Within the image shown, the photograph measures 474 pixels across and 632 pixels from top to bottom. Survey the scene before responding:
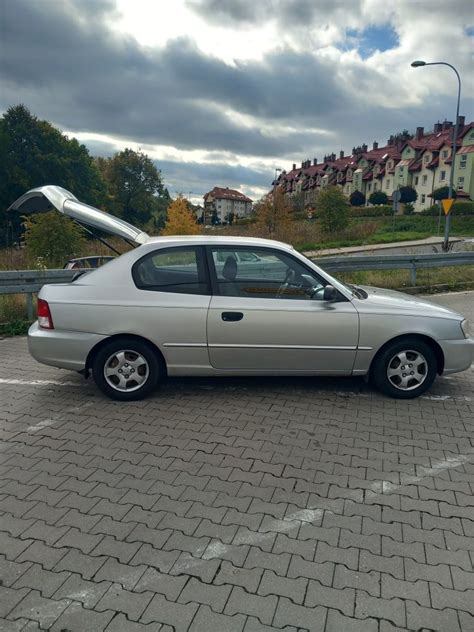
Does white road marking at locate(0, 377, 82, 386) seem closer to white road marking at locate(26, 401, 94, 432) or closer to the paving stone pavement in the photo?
the paving stone pavement

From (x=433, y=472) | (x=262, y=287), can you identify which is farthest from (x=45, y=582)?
(x=262, y=287)

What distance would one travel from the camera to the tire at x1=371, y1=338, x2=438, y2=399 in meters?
4.43

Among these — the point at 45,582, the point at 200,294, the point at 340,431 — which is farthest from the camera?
the point at 200,294

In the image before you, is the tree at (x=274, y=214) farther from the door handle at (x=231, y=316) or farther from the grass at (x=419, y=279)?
the door handle at (x=231, y=316)

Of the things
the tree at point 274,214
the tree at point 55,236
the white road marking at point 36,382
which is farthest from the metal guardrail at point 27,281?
the tree at point 274,214

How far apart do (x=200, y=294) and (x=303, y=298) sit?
3.31ft

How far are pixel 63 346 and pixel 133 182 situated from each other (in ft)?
226

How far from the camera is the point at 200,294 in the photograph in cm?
434

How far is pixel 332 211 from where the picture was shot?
33.1 metres

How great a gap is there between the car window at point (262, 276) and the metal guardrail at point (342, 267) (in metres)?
4.29

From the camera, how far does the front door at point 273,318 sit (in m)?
4.28

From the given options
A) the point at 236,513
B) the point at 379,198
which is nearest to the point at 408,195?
the point at 379,198

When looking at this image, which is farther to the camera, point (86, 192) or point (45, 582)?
point (86, 192)

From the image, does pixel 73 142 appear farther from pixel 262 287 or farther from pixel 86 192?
pixel 262 287
